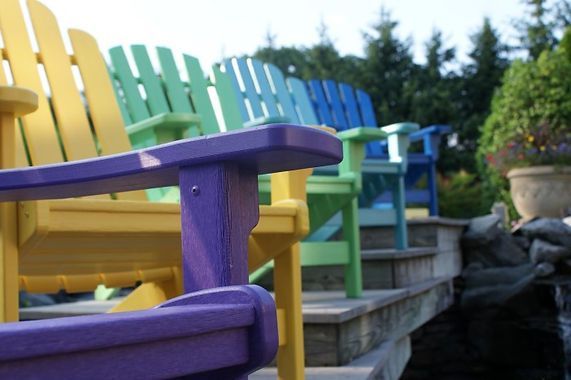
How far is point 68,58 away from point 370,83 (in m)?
11.6

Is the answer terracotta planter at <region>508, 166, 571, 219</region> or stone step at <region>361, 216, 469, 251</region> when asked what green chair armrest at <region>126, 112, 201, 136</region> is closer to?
stone step at <region>361, 216, 469, 251</region>

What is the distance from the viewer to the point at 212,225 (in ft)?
2.65

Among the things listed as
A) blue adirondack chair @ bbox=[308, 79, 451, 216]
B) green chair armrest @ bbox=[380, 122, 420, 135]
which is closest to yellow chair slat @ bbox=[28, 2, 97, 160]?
green chair armrest @ bbox=[380, 122, 420, 135]

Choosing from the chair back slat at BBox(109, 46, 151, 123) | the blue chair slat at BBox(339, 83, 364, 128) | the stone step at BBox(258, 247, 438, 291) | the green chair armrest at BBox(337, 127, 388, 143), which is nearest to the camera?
the green chair armrest at BBox(337, 127, 388, 143)

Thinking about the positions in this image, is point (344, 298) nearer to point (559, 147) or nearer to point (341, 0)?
point (559, 147)

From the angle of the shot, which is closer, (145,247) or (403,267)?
(145,247)

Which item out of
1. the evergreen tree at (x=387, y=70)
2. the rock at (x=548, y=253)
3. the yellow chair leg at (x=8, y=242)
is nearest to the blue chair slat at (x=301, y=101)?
the rock at (x=548, y=253)

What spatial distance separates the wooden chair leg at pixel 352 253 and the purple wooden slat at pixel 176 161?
2.12 metres

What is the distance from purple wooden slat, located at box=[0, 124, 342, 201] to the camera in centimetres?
75

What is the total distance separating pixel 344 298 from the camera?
118 inches

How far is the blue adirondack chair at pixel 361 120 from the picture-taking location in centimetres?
470

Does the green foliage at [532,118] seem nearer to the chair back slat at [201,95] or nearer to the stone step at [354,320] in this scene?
the stone step at [354,320]

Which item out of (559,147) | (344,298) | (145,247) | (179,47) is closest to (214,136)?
(145,247)

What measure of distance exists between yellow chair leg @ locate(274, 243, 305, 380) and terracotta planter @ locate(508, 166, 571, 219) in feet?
15.7
